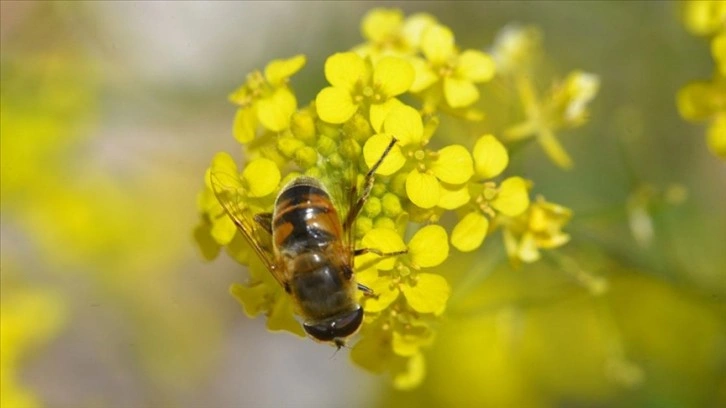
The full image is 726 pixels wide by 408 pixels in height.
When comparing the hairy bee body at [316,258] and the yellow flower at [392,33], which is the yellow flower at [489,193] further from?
the yellow flower at [392,33]

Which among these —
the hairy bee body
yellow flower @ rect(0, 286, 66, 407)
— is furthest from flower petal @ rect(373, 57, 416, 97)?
yellow flower @ rect(0, 286, 66, 407)

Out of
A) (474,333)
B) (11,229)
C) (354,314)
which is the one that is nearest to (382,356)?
(354,314)

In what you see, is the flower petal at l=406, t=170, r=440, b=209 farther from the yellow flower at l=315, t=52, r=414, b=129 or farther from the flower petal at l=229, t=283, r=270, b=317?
the flower petal at l=229, t=283, r=270, b=317

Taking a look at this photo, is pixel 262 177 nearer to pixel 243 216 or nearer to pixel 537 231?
pixel 243 216

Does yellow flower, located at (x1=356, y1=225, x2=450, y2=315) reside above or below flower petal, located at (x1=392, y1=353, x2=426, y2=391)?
above

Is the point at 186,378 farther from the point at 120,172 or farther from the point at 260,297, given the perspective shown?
the point at 260,297

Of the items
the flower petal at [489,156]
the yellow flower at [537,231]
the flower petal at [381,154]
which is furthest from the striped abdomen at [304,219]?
the yellow flower at [537,231]
